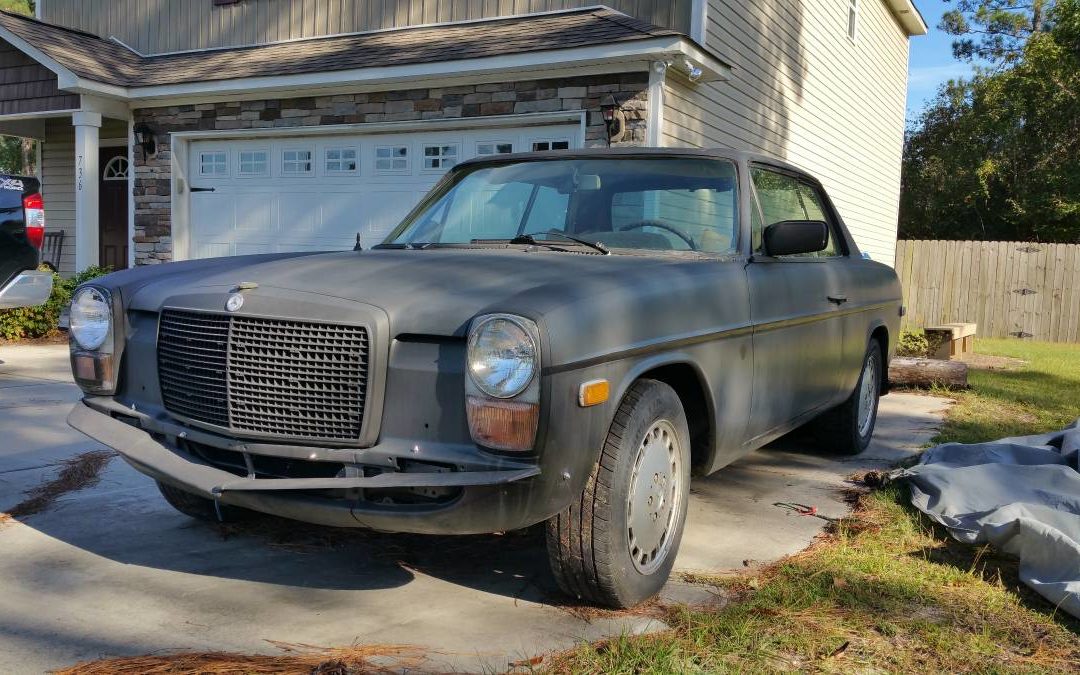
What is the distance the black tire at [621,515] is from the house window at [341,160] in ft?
29.3

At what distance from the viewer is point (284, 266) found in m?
3.39

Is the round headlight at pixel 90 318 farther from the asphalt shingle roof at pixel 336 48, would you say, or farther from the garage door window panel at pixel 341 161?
the garage door window panel at pixel 341 161

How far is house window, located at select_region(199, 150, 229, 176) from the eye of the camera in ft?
40.7

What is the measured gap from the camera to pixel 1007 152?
27.5m

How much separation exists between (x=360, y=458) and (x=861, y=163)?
1693 cm

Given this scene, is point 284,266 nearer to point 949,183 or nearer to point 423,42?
point 423,42

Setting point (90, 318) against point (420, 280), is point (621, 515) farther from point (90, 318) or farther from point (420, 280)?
point (90, 318)

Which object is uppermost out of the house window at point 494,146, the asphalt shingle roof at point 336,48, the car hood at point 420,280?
the asphalt shingle roof at point 336,48

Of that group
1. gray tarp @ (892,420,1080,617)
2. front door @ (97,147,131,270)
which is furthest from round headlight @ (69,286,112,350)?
front door @ (97,147,131,270)

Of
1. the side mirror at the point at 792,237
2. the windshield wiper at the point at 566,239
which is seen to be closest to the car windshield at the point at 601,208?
the windshield wiper at the point at 566,239

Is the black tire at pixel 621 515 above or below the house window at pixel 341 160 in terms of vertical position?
below

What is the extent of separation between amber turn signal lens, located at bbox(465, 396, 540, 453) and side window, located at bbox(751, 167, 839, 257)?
1905mm

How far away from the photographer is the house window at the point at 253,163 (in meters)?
12.1

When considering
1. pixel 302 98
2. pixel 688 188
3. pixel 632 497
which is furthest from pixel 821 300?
pixel 302 98
